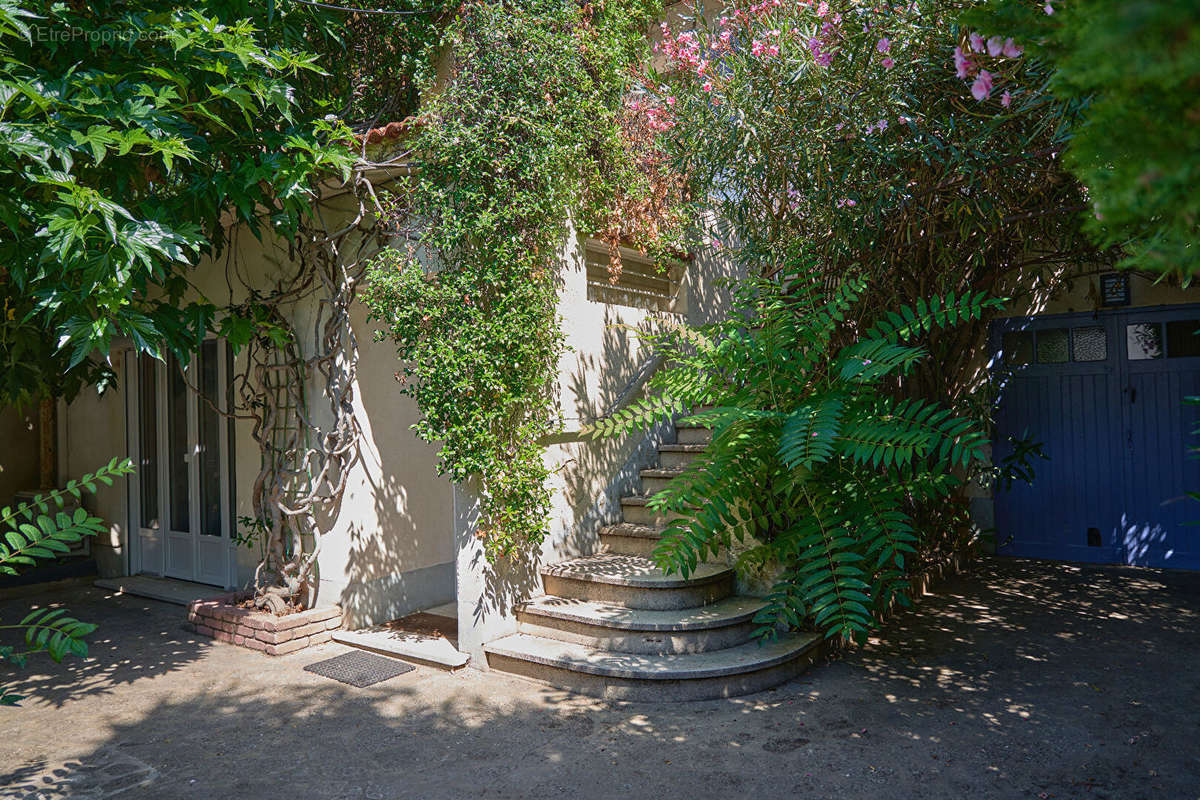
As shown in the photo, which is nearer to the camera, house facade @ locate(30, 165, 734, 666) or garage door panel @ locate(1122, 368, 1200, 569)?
house facade @ locate(30, 165, 734, 666)

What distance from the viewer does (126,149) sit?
355cm

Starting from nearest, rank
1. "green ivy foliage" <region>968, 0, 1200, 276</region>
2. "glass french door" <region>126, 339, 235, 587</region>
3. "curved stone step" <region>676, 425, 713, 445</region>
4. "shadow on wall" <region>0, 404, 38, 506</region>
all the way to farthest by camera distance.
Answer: "green ivy foliage" <region>968, 0, 1200, 276</region> < "curved stone step" <region>676, 425, 713, 445</region> < "glass french door" <region>126, 339, 235, 587</region> < "shadow on wall" <region>0, 404, 38, 506</region>

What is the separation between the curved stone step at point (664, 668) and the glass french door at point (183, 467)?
3.73 m

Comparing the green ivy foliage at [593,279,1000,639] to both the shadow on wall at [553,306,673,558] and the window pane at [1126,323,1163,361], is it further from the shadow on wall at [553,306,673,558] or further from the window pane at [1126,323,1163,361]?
the window pane at [1126,323,1163,361]

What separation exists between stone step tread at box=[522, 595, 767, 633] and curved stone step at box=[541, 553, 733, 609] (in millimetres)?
46

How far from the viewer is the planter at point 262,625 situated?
565 cm

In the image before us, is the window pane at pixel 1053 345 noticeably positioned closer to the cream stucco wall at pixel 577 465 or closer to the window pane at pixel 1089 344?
the window pane at pixel 1089 344

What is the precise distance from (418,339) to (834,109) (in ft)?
9.37

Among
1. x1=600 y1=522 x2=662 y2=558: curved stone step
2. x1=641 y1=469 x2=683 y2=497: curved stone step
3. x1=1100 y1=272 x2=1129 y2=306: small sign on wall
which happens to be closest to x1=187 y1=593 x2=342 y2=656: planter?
x1=600 y1=522 x2=662 y2=558: curved stone step

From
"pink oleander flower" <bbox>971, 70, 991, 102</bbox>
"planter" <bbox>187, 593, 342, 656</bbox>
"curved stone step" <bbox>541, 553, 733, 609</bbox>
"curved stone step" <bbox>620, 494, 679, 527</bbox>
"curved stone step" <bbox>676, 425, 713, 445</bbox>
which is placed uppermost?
"pink oleander flower" <bbox>971, 70, 991, 102</bbox>

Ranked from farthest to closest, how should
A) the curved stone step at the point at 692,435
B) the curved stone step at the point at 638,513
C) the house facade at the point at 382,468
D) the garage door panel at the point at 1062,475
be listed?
the garage door panel at the point at 1062,475 < the curved stone step at the point at 692,435 < the curved stone step at the point at 638,513 < the house facade at the point at 382,468

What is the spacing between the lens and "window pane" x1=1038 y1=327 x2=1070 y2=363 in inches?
313

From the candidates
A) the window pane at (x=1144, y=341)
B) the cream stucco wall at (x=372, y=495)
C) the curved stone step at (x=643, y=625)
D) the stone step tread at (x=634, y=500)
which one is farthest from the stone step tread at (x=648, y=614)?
the window pane at (x=1144, y=341)

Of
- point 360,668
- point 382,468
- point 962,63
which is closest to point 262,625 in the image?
point 360,668
